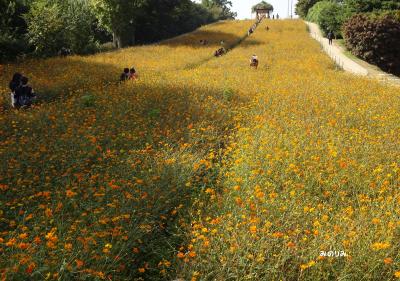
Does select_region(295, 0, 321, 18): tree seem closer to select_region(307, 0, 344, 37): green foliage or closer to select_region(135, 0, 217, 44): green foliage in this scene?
select_region(307, 0, 344, 37): green foliage

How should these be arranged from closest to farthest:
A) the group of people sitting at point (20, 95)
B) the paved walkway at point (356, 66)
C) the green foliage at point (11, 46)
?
the group of people sitting at point (20, 95), the paved walkway at point (356, 66), the green foliage at point (11, 46)

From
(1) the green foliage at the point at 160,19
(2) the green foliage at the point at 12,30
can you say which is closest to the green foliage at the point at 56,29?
(2) the green foliage at the point at 12,30

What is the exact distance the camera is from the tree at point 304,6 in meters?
85.7

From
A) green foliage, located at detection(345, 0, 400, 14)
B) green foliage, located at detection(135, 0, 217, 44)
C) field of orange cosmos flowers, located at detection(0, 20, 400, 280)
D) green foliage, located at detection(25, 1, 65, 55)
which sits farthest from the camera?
green foliage, located at detection(135, 0, 217, 44)

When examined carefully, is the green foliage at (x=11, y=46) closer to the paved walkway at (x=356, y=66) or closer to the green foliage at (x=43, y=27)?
the green foliage at (x=43, y=27)

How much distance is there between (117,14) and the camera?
37312mm

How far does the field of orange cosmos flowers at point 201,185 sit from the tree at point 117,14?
23047 millimetres

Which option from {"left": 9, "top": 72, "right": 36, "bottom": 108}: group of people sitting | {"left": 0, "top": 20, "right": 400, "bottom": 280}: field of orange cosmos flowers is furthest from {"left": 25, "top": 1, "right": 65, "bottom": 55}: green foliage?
{"left": 9, "top": 72, "right": 36, "bottom": 108}: group of people sitting

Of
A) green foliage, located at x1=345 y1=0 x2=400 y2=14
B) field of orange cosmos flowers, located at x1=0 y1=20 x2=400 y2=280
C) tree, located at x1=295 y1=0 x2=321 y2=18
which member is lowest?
field of orange cosmos flowers, located at x1=0 y1=20 x2=400 y2=280

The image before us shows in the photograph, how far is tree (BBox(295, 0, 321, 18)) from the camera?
281ft

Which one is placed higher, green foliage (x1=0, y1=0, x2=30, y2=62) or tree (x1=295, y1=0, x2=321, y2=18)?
tree (x1=295, y1=0, x2=321, y2=18)

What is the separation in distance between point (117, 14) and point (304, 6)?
63.1 metres

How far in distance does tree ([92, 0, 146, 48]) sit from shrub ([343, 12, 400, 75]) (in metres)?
22.0

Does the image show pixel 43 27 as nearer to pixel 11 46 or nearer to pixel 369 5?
pixel 11 46
